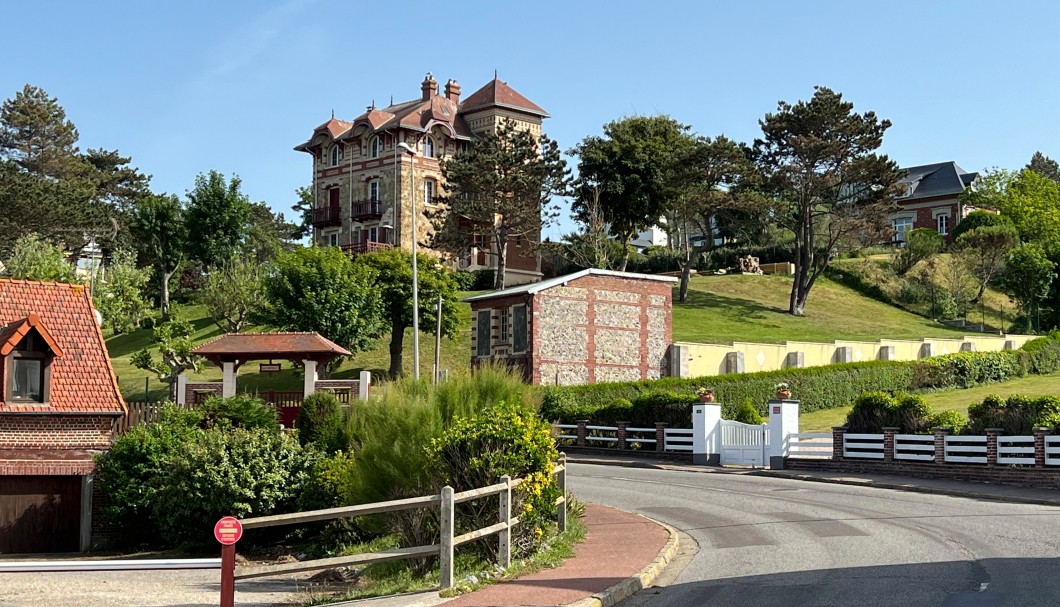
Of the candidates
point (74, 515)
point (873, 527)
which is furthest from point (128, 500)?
point (873, 527)

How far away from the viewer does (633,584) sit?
14.2m

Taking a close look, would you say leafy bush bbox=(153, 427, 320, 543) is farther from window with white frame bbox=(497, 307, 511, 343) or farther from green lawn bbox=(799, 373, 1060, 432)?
window with white frame bbox=(497, 307, 511, 343)

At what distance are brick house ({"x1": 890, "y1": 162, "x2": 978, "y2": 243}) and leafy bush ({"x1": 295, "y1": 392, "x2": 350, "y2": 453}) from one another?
74.9 m

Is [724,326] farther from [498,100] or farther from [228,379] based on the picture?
[228,379]

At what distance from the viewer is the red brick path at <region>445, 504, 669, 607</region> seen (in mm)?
13109

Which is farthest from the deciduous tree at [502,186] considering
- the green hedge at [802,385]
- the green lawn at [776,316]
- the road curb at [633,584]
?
the road curb at [633,584]

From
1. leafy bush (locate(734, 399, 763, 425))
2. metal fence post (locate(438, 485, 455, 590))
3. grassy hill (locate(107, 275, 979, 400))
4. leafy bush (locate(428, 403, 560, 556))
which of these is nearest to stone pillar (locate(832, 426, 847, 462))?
leafy bush (locate(734, 399, 763, 425))

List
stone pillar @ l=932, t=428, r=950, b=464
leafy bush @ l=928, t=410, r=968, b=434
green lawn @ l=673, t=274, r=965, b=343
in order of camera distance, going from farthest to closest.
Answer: green lawn @ l=673, t=274, r=965, b=343 → leafy bush @ l=928, t=410, r=968, b=434 → stone pillar @ l=932, t=428, r=950, b=464

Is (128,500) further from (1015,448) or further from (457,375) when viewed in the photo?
(1015,448)

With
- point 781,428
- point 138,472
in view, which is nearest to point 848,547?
point 138,472

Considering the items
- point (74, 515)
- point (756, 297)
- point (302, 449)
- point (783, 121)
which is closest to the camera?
point (302, 449)

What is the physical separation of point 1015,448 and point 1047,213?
66753 millimetres

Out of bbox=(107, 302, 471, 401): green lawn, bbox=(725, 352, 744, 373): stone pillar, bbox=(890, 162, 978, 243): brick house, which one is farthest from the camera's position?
bbox=(890, 162, 978, 243): brick house

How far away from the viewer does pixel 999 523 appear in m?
19.7
